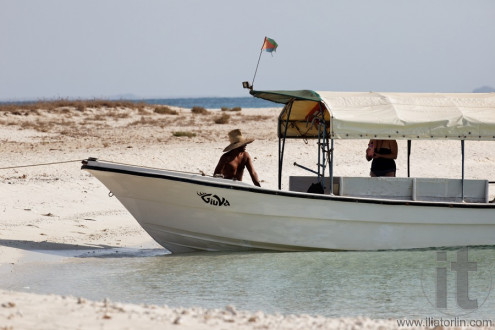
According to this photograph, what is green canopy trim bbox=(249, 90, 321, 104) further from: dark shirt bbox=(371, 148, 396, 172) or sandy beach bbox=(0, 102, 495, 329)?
sandy beach bbox=(0, 102, 495, 329)

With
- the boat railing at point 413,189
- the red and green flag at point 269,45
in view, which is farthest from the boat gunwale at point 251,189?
the red and green flag at point 269,45

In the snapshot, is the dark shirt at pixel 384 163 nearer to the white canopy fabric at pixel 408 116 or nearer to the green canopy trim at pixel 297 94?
the white canopy fabric at pixel 408 116

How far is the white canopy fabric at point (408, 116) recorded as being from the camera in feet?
36.8

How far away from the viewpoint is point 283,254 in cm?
1155

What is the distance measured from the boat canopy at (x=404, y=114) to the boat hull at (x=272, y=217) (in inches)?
37.7

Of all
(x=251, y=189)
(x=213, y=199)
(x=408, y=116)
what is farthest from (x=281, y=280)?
(x=408, y=116)

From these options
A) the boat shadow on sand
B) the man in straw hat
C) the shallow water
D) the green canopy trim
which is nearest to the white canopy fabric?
the green canopy trim

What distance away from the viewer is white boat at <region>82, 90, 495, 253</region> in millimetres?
11016

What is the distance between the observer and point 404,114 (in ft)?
37.7

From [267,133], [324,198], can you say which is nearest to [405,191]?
[324,198]

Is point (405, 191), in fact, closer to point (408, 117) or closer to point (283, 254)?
point (408, 117)

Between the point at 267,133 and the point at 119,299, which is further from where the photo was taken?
the point at 267,133

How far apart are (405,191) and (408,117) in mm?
1235

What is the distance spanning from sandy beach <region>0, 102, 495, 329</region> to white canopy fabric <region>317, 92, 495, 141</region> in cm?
383
